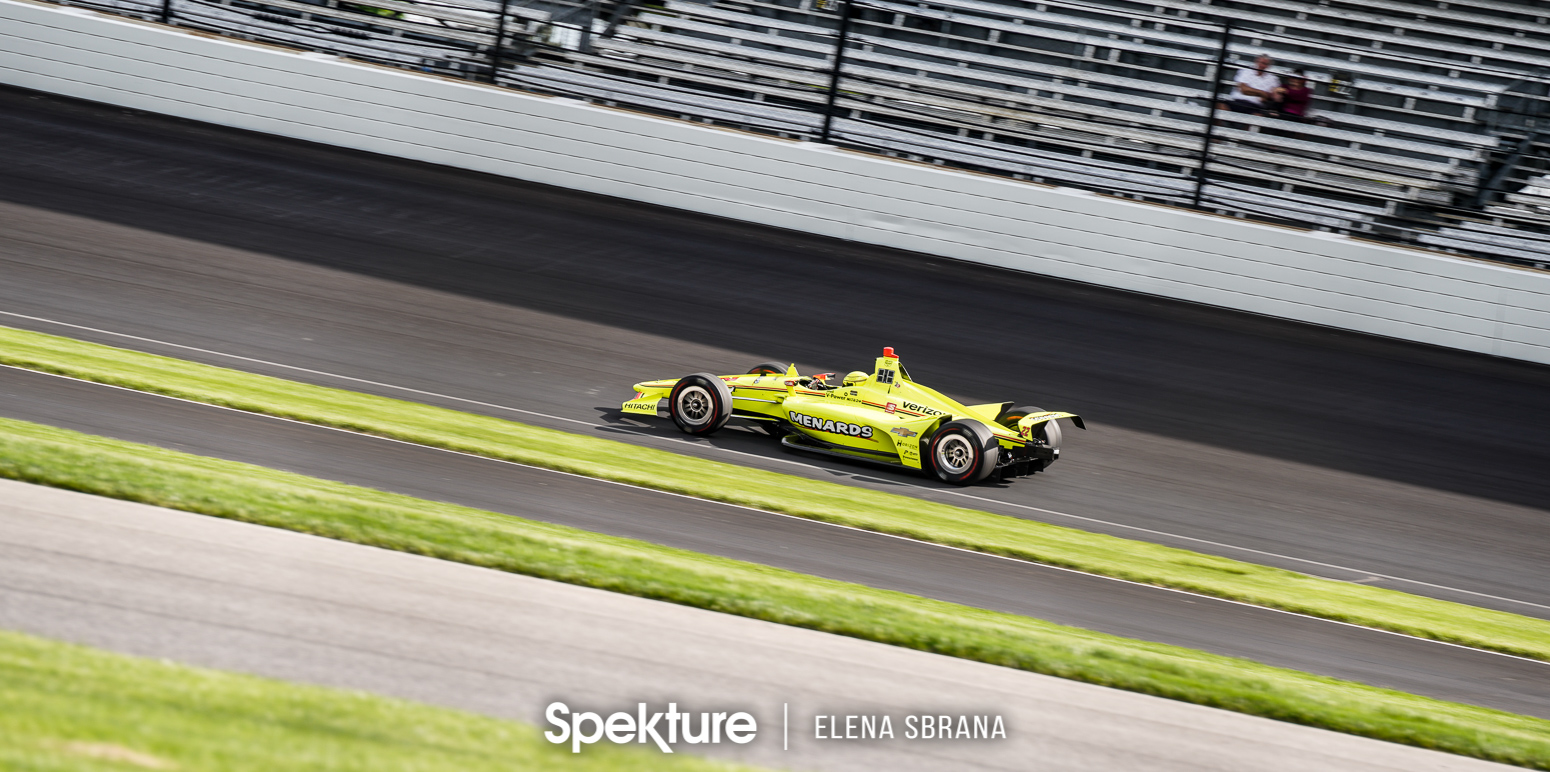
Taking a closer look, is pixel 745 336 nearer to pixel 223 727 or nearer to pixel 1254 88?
pixel 1254 88

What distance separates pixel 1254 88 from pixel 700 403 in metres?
11.5

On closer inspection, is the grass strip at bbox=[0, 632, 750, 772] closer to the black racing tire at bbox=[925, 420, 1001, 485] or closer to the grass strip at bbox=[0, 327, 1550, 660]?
the grass strip at bbox=[0, 327, 1550, 660]

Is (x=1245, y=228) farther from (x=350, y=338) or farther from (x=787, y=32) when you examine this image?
(x=350, y=338)

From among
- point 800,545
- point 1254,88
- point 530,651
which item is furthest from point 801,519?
point 1254,88

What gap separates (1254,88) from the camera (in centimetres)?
1839

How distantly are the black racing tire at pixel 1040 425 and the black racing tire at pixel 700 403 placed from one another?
2.37 metres

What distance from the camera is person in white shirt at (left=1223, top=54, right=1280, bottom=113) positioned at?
18.4 metres

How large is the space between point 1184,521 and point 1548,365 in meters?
7.45

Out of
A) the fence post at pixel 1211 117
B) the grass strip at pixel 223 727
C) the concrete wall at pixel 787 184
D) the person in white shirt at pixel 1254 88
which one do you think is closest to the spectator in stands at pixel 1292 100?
the person in white shirt at pixel 1254 88

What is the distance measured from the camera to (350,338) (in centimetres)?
1224

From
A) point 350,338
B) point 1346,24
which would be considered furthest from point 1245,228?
point 350,338

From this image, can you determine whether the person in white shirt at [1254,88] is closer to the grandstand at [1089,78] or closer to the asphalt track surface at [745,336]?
the grandstand at [1089,78]

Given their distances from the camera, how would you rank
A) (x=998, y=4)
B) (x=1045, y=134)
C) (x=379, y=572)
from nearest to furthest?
(x=379, y=572), (x=1045, y=134), (x=998, y=4)

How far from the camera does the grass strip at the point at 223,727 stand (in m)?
3.88
